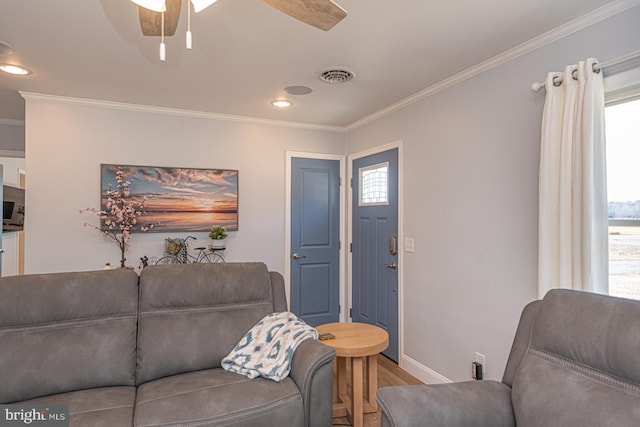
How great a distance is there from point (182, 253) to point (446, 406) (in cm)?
283

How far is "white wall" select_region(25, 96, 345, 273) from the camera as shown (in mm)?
3186

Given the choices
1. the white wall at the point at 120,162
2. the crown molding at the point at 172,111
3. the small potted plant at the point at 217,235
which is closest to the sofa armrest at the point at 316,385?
the small potted plant at the point at 217,235

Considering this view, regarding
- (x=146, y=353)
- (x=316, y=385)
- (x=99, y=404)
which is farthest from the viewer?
(x=146, y=353)

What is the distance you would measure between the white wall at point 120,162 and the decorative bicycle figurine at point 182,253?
11cm

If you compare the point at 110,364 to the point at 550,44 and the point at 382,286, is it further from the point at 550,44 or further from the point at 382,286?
the point at 550,44

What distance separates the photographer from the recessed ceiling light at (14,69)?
2.57 meters

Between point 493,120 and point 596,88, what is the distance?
0.68 m

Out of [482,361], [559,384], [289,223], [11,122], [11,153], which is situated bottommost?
[482,361]

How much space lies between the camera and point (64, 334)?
74.7 inches

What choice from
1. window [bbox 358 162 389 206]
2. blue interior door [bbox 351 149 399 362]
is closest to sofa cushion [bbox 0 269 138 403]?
blue interior door [bbox 351 149 399 362]

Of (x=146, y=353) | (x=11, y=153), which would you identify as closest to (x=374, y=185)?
(x=146, y=353)

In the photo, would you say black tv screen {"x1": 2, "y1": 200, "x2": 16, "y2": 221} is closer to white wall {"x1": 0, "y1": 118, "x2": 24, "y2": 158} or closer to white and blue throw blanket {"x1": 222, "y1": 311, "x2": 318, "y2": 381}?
white wall {"x1": 0, "y1": 118, "x2": 24, "y2": 158}

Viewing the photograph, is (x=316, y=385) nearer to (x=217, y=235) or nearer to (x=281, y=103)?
(x=217, y=235)

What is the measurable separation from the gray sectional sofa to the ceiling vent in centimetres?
157
